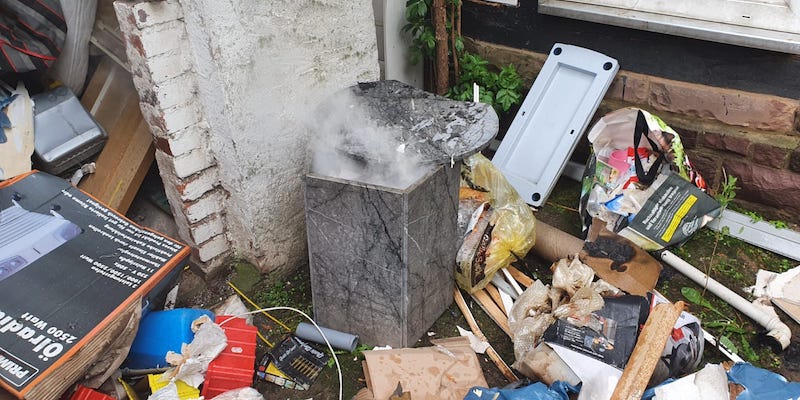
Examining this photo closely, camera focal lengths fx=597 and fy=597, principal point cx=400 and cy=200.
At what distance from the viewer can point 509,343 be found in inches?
108

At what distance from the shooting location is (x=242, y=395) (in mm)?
2324

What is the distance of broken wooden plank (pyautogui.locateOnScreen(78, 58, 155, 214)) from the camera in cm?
294

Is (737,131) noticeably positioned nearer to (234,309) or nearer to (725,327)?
(725,327)

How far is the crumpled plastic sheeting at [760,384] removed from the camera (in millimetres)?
2042

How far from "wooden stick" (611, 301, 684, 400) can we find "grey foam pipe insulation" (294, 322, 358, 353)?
1116 mm

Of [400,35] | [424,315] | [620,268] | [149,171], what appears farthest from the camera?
[400,35]

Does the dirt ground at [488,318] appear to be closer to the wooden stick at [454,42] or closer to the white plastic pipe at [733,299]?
the white plastic pipe at [733,299]

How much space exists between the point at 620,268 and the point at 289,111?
1755mm

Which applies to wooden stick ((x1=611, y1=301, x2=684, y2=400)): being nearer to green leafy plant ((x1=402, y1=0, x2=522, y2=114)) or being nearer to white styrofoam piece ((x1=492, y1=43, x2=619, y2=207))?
white styrofoam piece ((x1=492, y1=43, x2=619, y2=207))

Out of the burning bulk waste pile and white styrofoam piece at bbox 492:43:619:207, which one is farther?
white styrofoam piece at bbox 492:43:619:207

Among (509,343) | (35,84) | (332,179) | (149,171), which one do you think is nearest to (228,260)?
(149,171)

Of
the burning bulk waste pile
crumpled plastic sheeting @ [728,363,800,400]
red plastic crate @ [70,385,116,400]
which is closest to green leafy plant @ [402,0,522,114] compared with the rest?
the burning bulk waste pile

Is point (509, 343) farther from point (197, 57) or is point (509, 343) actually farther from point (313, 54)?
point (197, 57)

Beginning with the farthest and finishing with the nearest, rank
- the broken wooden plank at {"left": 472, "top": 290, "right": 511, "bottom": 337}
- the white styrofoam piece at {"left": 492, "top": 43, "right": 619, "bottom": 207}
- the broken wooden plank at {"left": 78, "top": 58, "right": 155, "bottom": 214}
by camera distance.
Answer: the white styrofoam piece at {"left": 492, "top": 43, "right": 619, "bottom": 207} → the broken wooden plank at {"left": 78, "top": 58, "right": 155, "bottom": 214} → the broken wooden plank at {"left": 472, "top": 290, "right": 511, "bottom": 337}
